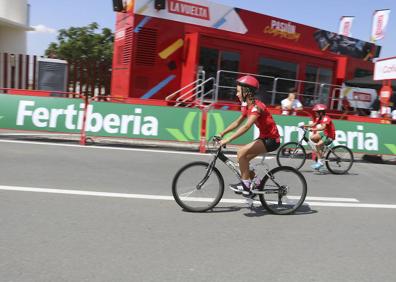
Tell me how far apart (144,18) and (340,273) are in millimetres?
11320

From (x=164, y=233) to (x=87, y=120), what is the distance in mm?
7245

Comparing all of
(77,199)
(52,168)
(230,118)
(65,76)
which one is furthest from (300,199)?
(65,76)

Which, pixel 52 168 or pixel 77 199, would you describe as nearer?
pixel 77 199

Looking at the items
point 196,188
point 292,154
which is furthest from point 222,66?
point 196,188

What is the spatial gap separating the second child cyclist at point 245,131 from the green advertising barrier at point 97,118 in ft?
18.6

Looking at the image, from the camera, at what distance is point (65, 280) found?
345cm

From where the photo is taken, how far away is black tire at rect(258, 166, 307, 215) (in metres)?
5.93

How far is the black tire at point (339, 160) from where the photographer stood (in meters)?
9.62

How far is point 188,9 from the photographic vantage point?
556 inches

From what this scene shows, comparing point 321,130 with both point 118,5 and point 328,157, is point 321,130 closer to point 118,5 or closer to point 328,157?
point 328,157

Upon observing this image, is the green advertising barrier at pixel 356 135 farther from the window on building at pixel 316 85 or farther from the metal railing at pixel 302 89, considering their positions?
the window on building at pixel 316 85

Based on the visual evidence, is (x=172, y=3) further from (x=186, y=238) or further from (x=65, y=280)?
(x=65, y=280)

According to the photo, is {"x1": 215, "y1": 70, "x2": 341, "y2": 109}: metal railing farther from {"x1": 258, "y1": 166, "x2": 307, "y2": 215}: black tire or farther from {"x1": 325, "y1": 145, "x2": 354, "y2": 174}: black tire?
{"x1": 258, "y1": 166, "x2": 307, "y2": 215}: black tire

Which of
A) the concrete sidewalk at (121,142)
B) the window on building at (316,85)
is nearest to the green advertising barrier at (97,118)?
the concrete sidewalk at (121,142)
